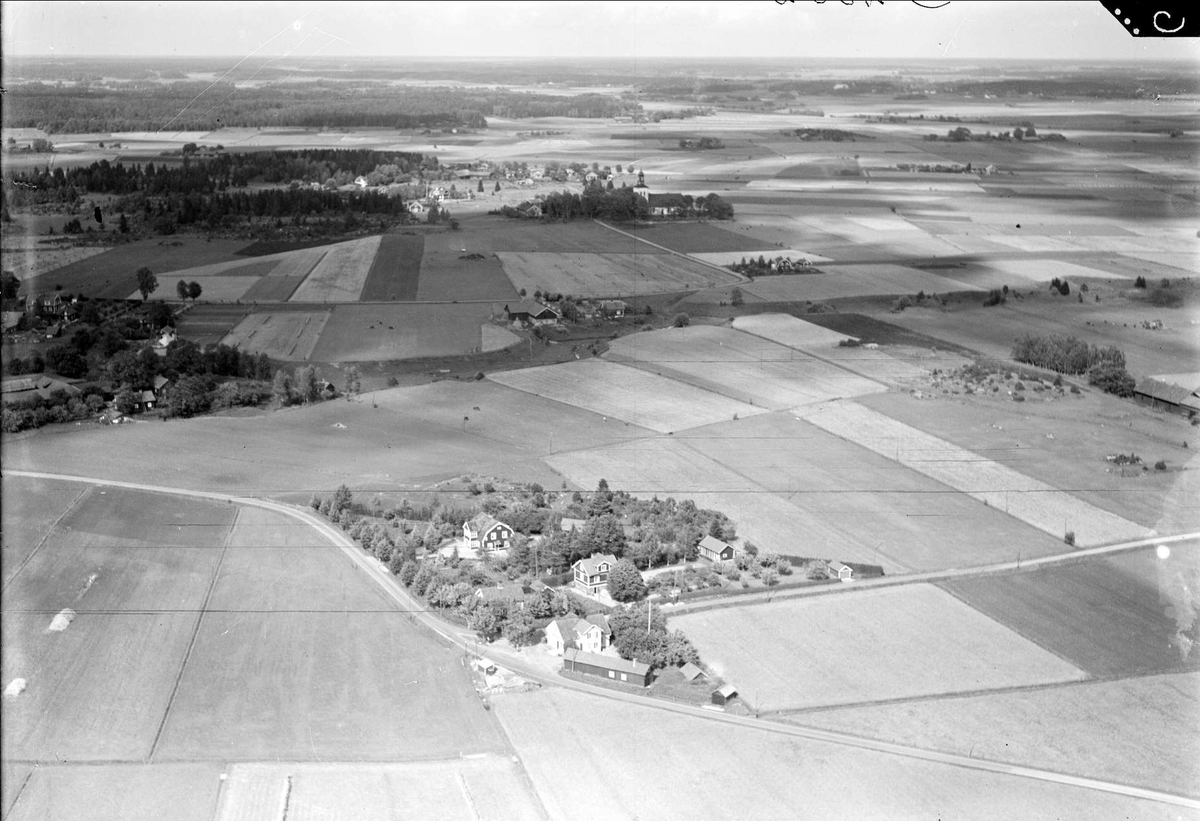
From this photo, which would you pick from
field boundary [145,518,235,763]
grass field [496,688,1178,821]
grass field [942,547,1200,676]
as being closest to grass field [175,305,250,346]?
field boundary [145,518,235,763]

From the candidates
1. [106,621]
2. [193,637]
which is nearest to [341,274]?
[106,621]

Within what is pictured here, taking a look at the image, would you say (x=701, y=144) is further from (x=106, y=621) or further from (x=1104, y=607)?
(x=106, y=621)

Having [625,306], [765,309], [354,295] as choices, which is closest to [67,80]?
[354,295]

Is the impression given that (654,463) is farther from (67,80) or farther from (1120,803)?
(67,80)

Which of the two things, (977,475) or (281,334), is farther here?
(281,334)

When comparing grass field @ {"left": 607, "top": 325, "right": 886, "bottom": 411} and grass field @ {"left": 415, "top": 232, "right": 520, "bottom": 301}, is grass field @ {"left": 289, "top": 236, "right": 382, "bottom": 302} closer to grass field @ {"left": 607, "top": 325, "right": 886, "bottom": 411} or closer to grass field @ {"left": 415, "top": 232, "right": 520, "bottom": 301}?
grass field @ {"left": 415, "top": 232, "right": 520, "bottom": 301}

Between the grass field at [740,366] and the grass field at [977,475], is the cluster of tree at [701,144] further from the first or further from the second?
the grass field at [977,475]
